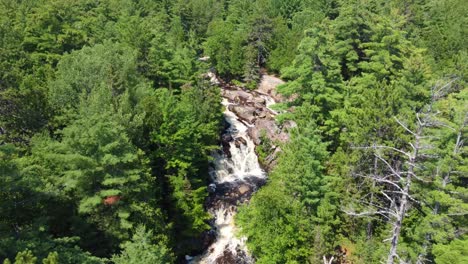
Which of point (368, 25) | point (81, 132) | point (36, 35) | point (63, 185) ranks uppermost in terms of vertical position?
point (368, 25)

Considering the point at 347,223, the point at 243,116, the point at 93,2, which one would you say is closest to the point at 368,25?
the point at 243,116

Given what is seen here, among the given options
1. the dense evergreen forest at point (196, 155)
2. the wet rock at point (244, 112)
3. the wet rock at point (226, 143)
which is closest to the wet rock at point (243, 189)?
the dense evergreen forest at point (196, 155)

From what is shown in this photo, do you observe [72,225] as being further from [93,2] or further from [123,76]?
[93,2]

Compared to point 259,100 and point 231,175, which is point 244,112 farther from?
point 231,175

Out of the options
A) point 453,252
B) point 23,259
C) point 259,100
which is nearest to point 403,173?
point 453,252

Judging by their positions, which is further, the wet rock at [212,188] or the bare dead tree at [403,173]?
the wet rock at [212,188]

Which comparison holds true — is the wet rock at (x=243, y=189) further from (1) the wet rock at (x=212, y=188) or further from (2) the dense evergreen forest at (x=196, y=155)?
(2) the dense evergreen forest at (x=196, y=155)

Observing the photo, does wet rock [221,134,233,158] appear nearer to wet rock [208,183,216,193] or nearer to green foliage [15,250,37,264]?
wet rock [208,183,216,193]
